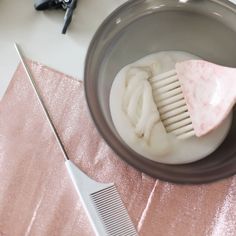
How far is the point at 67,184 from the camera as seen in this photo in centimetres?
71

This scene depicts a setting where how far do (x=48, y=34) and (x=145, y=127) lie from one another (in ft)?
0.79

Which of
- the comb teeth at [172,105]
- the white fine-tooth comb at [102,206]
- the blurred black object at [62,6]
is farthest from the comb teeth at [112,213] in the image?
the blurred black object at [62,6]

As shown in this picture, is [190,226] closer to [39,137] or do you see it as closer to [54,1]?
[39,137]

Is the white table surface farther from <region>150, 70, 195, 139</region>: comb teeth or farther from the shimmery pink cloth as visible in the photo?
<region>150, 70, 195, 139</region>: comb teeth

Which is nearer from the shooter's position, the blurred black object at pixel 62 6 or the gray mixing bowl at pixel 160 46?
the gray mixing bowl at pixel 160 46

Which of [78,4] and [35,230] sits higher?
[78,4]

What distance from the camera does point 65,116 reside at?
74cm

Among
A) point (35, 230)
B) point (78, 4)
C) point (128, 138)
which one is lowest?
point (35, 230)

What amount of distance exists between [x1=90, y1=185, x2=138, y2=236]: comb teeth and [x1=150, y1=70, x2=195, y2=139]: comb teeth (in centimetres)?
14

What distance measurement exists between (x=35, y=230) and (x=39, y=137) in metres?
0.15

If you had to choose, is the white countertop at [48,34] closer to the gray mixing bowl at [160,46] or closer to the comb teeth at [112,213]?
the gray mixing bowl at [160,46]

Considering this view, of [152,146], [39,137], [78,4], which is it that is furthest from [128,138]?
[78,4]

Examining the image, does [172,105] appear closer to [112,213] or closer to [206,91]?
[206,91]

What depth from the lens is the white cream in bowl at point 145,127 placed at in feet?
2.35
